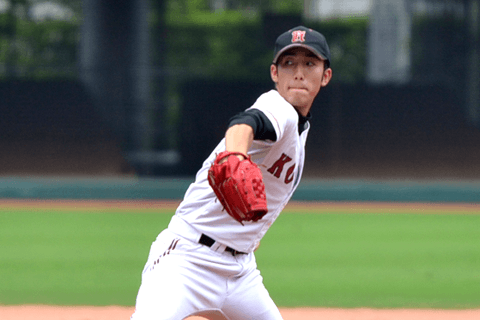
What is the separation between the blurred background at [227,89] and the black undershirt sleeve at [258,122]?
12186 millimetres

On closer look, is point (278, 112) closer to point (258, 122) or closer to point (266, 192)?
point (258, 122)

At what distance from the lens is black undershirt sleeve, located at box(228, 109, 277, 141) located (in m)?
2.30

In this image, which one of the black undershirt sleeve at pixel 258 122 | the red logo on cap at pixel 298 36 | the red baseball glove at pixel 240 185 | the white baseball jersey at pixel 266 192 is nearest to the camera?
the red baseball glove at pixel 240 185

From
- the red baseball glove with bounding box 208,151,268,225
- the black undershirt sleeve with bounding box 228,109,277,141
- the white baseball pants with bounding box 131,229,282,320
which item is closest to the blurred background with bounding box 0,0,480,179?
the white baseball pants with bounding box 131,229,282,320

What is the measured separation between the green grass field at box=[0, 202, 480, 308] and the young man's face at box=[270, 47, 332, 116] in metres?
3.41

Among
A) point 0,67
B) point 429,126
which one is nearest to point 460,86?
point 429,126

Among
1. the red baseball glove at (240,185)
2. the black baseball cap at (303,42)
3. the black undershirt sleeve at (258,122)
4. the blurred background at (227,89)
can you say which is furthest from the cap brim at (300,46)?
the blurred background at (227,89)

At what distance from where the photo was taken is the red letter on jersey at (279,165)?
2.65 metres

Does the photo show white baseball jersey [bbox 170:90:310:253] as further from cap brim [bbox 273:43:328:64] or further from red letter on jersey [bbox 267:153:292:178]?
cap brim [bbox 273:43:328:64]

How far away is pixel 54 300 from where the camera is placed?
5.86 metres

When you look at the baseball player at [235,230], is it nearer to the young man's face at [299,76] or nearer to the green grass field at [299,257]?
the young man's face at [299,76]

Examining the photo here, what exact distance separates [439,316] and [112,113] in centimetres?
1089

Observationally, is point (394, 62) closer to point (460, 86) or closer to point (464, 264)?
point (460, 86)

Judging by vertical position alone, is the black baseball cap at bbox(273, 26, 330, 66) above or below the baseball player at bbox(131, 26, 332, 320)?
above
